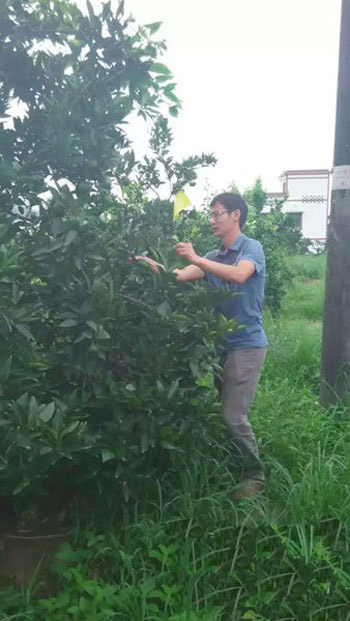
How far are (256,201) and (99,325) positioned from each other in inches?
450

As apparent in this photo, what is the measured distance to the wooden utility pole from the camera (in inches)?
159

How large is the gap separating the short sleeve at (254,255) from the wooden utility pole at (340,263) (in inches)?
31.8

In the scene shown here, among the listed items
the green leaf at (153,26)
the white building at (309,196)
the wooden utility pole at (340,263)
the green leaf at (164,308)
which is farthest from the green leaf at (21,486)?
the white building at (309,196)

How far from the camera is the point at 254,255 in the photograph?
3.54m

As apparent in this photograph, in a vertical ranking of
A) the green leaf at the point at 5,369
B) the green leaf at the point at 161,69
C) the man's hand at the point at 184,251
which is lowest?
the green leaf at the point at 5,369

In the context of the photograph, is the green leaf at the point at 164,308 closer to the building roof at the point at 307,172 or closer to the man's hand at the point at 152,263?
the man's hand at the point at 152,263

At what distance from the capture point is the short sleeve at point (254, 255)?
352 cm

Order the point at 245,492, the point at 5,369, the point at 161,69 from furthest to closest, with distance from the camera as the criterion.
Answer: the point at 245,492 < the point at 161,69 < the point at 5,369

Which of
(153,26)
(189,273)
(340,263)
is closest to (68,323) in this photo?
(189,273)

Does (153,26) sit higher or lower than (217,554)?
higher

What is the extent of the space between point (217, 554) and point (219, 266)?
4.54ft

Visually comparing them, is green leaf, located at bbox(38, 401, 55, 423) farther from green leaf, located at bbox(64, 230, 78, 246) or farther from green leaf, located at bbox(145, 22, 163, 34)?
green leaf, located at bbox(145, 22, 163, 34)

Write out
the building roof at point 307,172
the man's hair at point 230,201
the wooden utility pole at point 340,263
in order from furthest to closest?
1. the building roof at point 307,172
2. the wooden utility pole at point 340,263
3. the man's hair at point 230,201

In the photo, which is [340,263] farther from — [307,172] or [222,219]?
[307,172]
